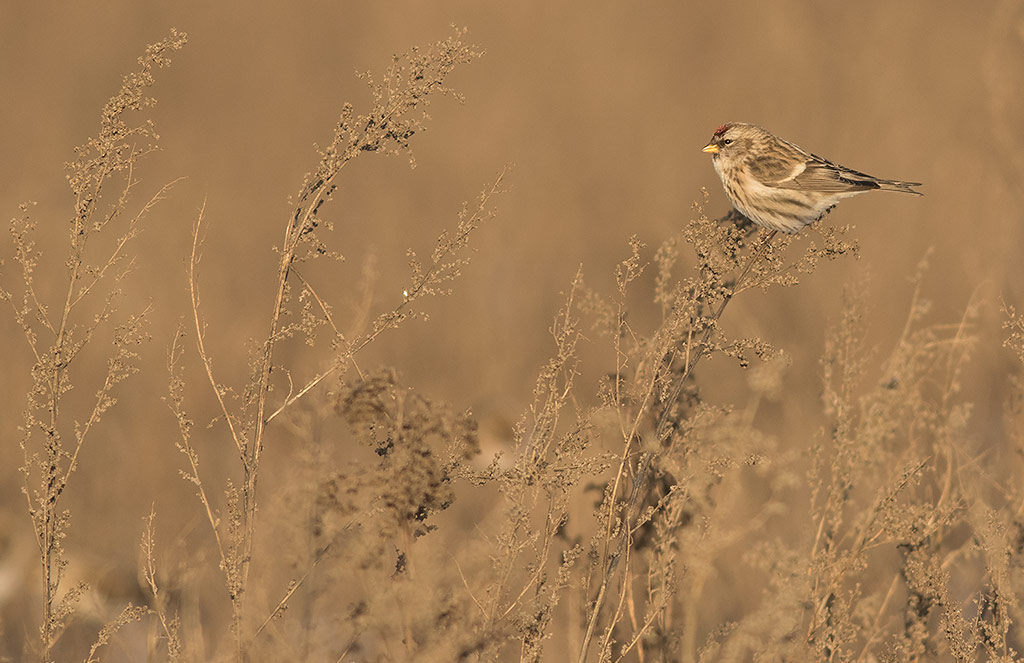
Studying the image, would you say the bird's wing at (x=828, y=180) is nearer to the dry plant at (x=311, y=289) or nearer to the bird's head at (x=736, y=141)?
the bird's head at (x=736, y=141)

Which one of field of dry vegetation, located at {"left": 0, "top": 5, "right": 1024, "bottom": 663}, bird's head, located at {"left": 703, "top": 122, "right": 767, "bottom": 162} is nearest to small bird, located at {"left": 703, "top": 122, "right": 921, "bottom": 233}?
bird's head, located at {"left": 703, "top": 122, "right": 767, "bottom": 162}

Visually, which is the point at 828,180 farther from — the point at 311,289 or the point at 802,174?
the point at 311,289

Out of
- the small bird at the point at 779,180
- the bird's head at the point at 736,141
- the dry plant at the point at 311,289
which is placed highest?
the bird's head at the point at 736,141

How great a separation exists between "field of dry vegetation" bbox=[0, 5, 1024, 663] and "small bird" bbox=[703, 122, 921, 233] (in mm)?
319

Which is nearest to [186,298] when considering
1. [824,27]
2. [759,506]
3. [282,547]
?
[759,506]

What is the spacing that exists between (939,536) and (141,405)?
4.21 meters

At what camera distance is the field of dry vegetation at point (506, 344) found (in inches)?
101

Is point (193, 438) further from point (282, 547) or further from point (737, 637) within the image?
point (737, 637)

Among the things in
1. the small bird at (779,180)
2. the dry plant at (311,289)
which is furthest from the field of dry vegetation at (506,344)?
the small bird at (779,180)

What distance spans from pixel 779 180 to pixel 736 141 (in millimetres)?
353

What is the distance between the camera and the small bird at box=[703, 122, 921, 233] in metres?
3.92

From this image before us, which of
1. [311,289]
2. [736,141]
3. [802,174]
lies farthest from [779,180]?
[311,289]

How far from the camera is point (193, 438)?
5.91 metres

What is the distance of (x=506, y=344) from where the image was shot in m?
6.49
